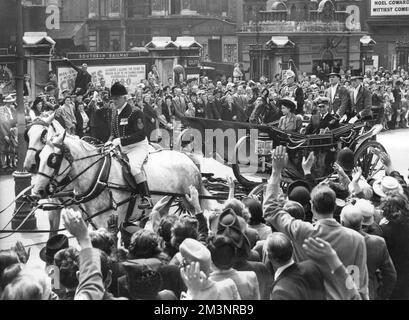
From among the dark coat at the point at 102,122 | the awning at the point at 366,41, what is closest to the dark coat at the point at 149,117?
the dark coat at the point at 102,122

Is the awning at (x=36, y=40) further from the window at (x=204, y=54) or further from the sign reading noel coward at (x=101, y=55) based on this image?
the window at (x=204, y=54)


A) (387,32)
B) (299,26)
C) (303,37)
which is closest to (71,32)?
(299,26)

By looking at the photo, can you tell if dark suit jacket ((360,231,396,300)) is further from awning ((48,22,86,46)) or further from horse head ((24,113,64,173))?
awning ((48,22,86,46))

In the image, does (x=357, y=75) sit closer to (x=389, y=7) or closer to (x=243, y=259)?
(x=243, y=259)

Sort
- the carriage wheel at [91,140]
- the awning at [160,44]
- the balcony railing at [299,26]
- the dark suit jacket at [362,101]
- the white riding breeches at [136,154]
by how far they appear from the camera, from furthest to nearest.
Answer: the balcony railing at [299,26] < the awning at [160,44] < the dark suit jacket at [362,101] < the carriage wheel at [91,140] < the white riding breeches at [136,154]

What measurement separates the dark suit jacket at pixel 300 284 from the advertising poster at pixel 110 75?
20.1m

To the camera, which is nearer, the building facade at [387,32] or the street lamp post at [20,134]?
the street lamp post at [20,134]

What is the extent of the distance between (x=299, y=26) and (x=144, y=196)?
2975 cm

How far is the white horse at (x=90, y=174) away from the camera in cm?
979

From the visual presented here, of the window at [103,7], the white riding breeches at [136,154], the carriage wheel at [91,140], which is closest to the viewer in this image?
the white riding breeches at [136,154]

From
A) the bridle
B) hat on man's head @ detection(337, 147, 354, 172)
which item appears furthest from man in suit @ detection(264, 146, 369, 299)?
hat on man's head @ detection(337, 147, 354, 172)

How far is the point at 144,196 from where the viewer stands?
10.5 metres

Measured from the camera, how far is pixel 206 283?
508 cm

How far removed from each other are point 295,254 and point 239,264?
575 mm
